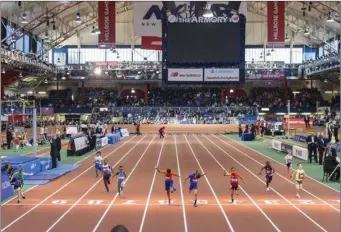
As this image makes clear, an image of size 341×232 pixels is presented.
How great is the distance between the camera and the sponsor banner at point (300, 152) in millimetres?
29434

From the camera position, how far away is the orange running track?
12938 mm

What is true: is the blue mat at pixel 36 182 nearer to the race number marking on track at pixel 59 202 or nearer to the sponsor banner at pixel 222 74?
the race number marking on track at pixel 59 202

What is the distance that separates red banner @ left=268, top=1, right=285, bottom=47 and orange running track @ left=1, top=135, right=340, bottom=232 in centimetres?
827

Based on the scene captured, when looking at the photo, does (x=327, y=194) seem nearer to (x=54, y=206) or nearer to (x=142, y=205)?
(x=142, y=205)

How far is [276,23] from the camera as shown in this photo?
28234 millimetres

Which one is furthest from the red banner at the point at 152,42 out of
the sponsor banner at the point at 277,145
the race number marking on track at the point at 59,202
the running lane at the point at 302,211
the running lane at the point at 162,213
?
the sponsor banner at the point at 277,145

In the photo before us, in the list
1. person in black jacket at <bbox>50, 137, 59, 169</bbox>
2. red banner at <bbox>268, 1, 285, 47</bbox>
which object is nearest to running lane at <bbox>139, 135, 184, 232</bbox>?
person in black jacket at <bbox>50, 137, 59, 169</bbox>

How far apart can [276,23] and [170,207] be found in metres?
16.1

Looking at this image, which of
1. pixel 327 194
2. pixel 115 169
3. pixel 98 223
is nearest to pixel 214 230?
pixel 98 223

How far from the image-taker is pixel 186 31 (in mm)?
19109

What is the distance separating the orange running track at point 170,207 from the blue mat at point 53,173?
1.45 ft

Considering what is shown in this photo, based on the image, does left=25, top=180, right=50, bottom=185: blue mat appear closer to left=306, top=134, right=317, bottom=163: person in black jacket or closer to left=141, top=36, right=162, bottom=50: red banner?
left=141, top=36, right=162, bottom=50: red banner

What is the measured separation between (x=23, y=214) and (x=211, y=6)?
9396 millimetres

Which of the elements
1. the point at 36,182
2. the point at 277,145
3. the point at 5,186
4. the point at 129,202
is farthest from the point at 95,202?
the point at 277,145
